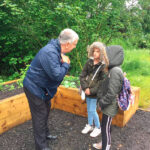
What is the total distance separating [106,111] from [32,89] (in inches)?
40.1

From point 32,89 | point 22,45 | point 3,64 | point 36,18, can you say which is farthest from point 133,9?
point 3,64

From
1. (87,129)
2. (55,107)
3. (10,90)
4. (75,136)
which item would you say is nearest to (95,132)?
(87,129)

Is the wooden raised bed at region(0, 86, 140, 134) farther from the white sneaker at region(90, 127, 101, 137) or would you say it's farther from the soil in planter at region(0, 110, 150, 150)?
the white sneaker at region(90, 127, 101, 137)

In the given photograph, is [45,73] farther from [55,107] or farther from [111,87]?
[55,107]

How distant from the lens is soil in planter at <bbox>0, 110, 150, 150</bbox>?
288cm

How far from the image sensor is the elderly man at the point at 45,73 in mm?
2152

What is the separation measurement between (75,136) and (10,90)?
1.85 metres

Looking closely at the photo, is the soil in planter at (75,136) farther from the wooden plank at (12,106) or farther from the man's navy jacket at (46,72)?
the man's navy jacket at (46,72)

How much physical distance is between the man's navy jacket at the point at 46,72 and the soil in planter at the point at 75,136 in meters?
0.99

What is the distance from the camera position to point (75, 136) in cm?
314

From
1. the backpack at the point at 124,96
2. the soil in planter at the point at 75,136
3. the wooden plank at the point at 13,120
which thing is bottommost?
the soil in planter at the point at 75,136

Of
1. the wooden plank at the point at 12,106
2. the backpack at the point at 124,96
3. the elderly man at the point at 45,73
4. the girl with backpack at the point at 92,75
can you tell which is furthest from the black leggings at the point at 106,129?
the wooden plank at the point at 12,106

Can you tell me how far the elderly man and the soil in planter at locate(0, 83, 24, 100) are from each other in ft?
4.88

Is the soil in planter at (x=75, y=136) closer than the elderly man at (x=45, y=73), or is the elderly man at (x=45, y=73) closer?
the elderly man at (x=45, y=73)
